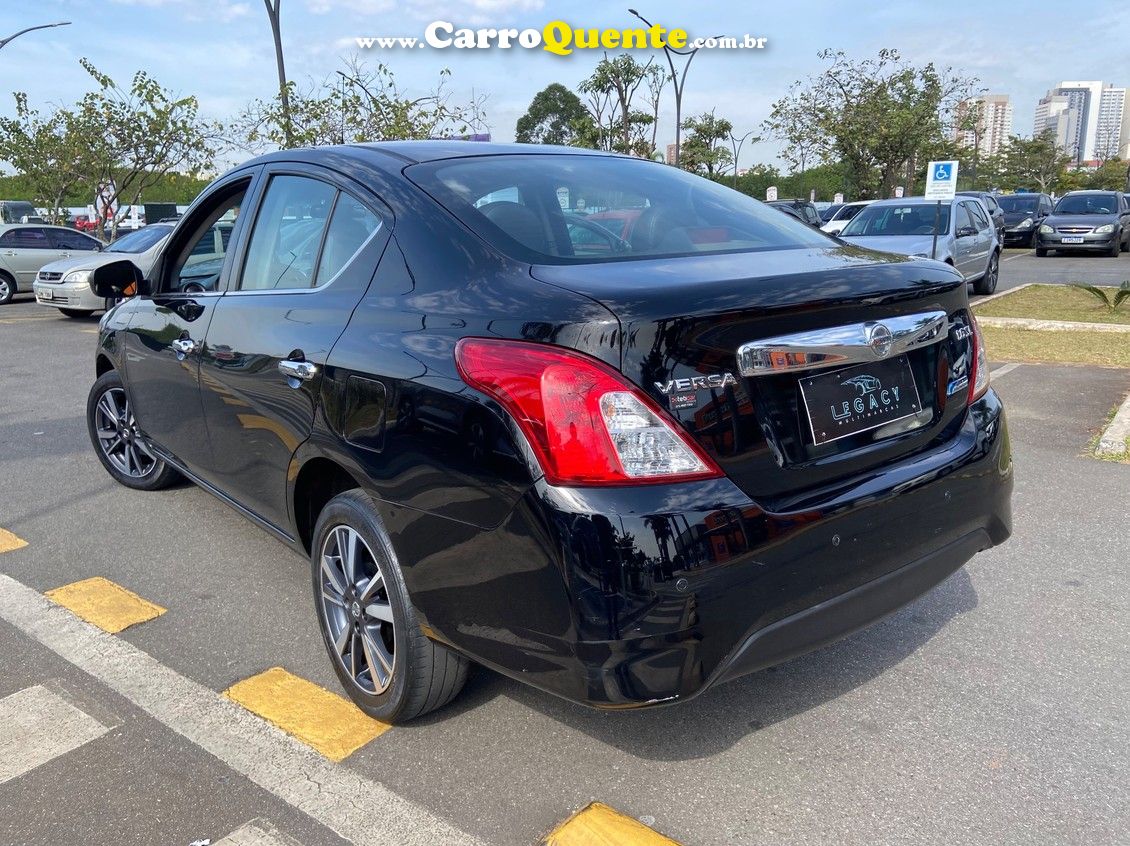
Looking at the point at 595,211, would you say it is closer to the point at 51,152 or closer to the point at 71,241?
the point at 71,241

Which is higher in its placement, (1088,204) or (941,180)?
(941,180)

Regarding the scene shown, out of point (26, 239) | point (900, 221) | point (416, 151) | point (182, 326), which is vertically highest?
point (416, 151)

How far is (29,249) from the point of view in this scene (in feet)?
55.7

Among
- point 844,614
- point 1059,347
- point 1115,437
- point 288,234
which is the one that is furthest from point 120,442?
point 1059,347

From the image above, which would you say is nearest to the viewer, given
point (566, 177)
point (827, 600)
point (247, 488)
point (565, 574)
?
point (565, 574)

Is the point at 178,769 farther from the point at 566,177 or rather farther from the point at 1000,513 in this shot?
the point at 1000,513

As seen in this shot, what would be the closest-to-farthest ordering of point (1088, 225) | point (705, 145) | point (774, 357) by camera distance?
point (774, 357) → point (1088, 225) → point (705, 145)

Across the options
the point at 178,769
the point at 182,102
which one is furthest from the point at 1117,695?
the point at 182,102

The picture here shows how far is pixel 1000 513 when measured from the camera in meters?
2.70

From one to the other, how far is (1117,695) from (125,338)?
4.26m

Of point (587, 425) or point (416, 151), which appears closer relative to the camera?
point (587, 425)

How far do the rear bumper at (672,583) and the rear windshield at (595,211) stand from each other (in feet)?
2.52

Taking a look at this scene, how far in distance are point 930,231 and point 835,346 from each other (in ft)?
38.8

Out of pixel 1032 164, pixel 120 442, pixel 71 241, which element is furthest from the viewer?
pixel 1032 164
